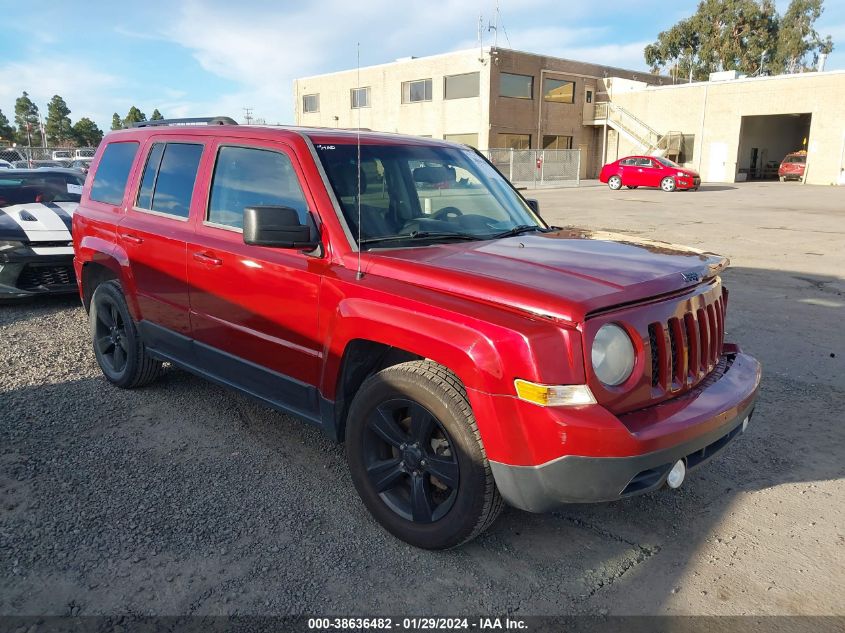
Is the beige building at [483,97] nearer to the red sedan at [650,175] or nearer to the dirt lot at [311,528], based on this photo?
the red sedan at [650,175]

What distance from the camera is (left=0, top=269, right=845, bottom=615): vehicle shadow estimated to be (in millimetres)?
2697

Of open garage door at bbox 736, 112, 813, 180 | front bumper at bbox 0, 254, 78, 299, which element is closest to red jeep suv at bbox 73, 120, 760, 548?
front bumper at bbox 0, 254, 78, 299

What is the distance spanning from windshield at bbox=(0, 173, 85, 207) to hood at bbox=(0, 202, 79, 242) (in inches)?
36.3

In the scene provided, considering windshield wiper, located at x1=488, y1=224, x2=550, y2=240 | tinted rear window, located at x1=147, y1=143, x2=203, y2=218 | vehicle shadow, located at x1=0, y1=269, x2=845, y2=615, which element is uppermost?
tinted rear window, located at x1=147, y1=143, x2=203, y2=218

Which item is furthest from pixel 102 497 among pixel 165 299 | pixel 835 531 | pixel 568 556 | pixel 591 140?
pixel 591 140

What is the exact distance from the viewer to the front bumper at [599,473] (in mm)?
2482

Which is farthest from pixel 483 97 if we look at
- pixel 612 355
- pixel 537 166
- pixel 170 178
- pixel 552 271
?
pixel 612 355

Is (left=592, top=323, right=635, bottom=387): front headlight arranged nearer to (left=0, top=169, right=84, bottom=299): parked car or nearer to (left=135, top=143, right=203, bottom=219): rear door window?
(left=135, top=143, right=203, bottom=219): rear door window

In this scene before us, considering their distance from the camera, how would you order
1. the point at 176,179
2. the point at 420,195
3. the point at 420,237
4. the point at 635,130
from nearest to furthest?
the point at 420,237
the point at 420,195
the point at 176,179
the point at 635,130

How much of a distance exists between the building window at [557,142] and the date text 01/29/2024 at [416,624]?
41519 millimetres

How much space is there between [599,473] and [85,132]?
84.0 metres

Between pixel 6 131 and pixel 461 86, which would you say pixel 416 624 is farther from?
pixel 6 131

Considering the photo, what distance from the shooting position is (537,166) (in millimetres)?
34594

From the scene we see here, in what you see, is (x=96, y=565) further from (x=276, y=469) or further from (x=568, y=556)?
(x=568, y=556)
